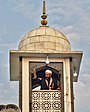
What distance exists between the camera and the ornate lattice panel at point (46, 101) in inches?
879

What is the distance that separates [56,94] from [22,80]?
171 centimetres

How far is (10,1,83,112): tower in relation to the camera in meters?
22.4

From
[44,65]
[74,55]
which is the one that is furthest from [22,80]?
[74,55]

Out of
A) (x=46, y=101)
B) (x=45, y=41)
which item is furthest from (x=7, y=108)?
(x=45, y=41)

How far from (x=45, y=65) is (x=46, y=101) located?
172 centimetres

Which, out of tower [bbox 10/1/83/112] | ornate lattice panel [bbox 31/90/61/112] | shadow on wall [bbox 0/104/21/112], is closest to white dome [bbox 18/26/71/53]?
tower [bbox 10/1/83/112]

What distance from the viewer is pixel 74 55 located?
23.0m

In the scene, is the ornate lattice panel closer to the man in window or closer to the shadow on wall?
the man in window

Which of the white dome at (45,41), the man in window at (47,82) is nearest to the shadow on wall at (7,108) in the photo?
the man in window at (47,82)

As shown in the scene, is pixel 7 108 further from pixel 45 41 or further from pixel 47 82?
pixel 45 41

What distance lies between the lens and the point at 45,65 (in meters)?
23.0

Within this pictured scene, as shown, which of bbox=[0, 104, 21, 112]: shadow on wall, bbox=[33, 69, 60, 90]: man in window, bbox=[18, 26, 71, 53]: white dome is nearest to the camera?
bbox=[0, 104, 21, 112]: shadow on wall

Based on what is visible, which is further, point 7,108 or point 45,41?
point 45,41

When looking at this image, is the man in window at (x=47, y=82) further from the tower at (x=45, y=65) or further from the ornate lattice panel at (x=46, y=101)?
the ornate lattice panel at (x=46, y=101)
